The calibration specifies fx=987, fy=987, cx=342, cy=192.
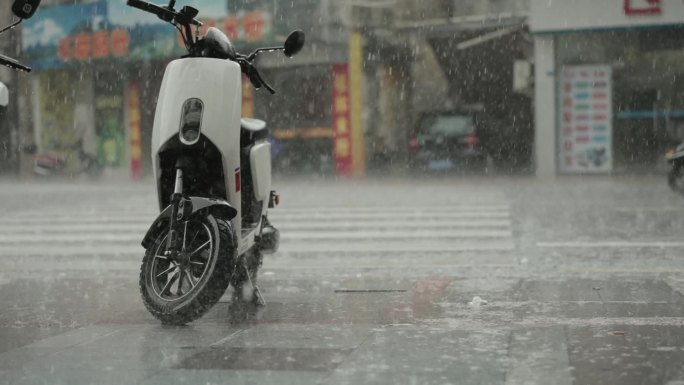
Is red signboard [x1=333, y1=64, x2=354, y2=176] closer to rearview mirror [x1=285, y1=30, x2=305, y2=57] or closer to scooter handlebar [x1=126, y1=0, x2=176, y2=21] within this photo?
rearview mirror [x1=285, y1=30, x2=305, y2=57]

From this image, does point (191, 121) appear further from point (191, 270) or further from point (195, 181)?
point (191, 270)

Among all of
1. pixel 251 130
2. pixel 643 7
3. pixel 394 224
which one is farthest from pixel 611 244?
pixel 643 7

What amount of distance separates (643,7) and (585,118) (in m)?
2.95

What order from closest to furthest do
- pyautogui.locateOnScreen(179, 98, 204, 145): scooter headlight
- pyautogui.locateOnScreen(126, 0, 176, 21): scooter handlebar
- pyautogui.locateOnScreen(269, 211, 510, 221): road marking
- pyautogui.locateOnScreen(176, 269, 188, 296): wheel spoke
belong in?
pyautogui.locateOnScreen(176, 269, 188, 296): wheel spoke → pyautogui.locateOnScreen(179, 98, 204, 145): scooter headlight → pyautogui.locateOnScreen(126, 0, 176, 21): scooter handlebar → pyautogui.locateOnScreen(269, 211, 510, 221): road marking

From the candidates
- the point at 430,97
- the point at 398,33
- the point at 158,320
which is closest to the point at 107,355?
the point at 158,320

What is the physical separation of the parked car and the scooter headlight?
732 inches

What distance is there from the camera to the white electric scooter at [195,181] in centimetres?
544

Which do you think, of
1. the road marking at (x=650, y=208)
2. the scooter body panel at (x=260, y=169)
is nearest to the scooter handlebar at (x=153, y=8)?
the scooter body panel at (x=260, y=169)

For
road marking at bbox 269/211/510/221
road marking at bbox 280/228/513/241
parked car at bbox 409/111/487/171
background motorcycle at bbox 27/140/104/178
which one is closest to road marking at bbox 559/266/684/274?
road marking at bbox 280/228/513/241

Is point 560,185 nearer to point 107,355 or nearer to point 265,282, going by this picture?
point 265,282

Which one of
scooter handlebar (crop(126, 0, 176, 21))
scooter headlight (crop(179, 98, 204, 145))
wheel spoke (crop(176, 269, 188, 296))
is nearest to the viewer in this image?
wheel spoke (crop(176, 269, 188, 296))

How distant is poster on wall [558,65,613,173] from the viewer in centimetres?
2330

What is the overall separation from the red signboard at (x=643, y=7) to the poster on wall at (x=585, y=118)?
177 centimetres

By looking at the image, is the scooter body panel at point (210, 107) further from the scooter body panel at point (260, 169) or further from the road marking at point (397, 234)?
the road marking at point (397, 234)
